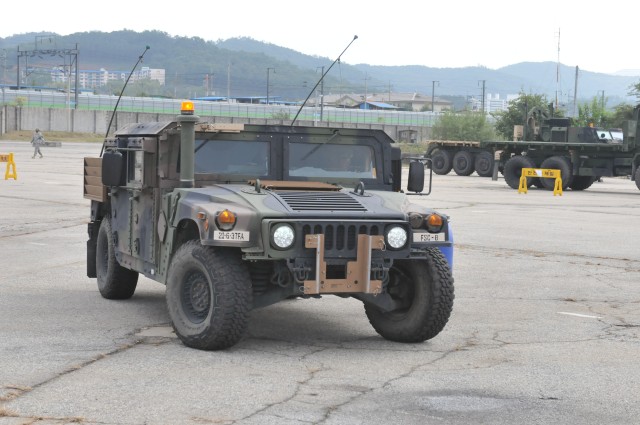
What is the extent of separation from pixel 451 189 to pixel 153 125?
25669 millimetres

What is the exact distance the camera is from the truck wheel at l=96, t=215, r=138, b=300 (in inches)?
425

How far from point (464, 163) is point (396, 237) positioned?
130ft

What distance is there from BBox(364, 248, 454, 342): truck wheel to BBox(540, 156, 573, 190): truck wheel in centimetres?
2984

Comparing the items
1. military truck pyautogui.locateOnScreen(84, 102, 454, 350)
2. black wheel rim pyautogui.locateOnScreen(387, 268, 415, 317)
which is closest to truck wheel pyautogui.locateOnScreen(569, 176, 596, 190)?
military truck pyautogui.locateOnScreen(84, 102, 454, 350)

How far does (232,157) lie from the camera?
9.39 m

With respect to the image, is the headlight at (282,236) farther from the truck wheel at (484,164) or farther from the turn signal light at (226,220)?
the truck wheel at (484,164)

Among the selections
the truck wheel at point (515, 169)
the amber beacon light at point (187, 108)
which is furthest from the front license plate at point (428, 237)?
the truck wheel at point (515, 169)

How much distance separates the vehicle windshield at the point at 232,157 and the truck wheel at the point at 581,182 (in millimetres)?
30802

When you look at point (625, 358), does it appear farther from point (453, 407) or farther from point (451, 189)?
point (451, 189)

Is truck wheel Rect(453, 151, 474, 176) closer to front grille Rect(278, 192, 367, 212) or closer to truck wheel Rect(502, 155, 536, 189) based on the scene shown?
truck wheel Rect(502, 155, 536, 189)

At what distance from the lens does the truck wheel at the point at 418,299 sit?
8578 mm

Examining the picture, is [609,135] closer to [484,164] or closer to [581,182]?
[581,182]

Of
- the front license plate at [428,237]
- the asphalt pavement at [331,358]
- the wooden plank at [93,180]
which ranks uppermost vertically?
the wooden plank at [93,180]

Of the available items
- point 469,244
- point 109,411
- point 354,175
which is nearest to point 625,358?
point 354,175
